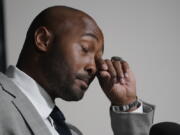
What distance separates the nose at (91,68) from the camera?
30.4 inches

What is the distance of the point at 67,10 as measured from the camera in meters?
0.81

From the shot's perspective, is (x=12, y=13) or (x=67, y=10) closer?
(x=67, y=10)

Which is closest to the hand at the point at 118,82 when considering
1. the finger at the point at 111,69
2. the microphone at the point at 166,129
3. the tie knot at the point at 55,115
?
the finger at the point at 111,69

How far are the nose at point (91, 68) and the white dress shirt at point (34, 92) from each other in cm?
11

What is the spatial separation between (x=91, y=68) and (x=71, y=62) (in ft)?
0.17

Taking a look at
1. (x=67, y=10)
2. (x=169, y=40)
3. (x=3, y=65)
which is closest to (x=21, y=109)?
(x=67, y=10)

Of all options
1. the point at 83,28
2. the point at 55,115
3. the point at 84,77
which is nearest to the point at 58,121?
the point at 55,115

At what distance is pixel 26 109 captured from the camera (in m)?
0.68

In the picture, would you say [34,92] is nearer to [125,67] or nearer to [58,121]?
[58,121]

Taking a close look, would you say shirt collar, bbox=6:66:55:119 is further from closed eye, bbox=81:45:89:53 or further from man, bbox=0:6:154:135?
closed eye, bbox=81:45:89:53

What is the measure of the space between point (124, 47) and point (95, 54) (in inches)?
24.2

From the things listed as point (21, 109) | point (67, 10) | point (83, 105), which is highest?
point (67, 10)

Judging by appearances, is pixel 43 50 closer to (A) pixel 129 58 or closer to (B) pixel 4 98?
(B) pixel 4 98

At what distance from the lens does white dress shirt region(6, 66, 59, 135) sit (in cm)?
74
